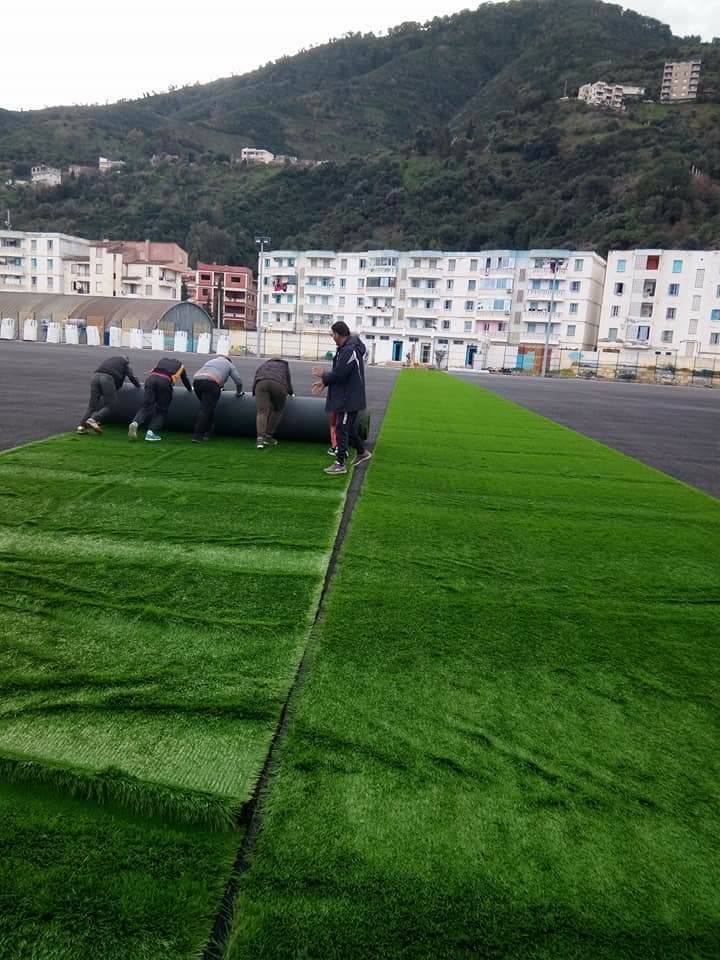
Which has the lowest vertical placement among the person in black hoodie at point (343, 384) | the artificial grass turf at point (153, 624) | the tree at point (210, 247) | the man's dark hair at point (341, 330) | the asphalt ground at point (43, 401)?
the artificial grass turf at point (153, 624)

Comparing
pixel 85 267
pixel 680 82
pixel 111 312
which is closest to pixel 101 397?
pixel 111 312

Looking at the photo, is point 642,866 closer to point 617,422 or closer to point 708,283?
point 617,422

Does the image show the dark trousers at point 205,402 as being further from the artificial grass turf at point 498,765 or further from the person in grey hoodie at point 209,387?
the artificial grass turf at point 498,765

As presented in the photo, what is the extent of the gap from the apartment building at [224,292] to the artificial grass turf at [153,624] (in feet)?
312

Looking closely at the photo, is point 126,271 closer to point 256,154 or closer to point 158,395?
point 158,395

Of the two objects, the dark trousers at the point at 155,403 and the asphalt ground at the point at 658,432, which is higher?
the dark trousers at the point at 155,403

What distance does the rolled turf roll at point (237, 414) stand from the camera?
33.0 feet

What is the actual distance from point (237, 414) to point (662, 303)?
74.5 m

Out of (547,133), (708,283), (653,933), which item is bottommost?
(653,933)

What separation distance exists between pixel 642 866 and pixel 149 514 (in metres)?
4.78

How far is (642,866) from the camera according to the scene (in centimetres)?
230

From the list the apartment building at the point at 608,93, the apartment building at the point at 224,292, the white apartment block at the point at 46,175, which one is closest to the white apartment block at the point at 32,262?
the apartment building at the point at 224,292

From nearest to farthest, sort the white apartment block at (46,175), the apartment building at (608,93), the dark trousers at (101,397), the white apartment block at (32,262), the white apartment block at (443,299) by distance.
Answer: the dark trousers at (101,397) → the white apartment block at (443,299) → the white apartment block at (32,262) → the white apartment block at (46,175) → the apartment building at (608,93)

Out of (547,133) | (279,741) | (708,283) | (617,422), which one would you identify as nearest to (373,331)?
(708,283)
